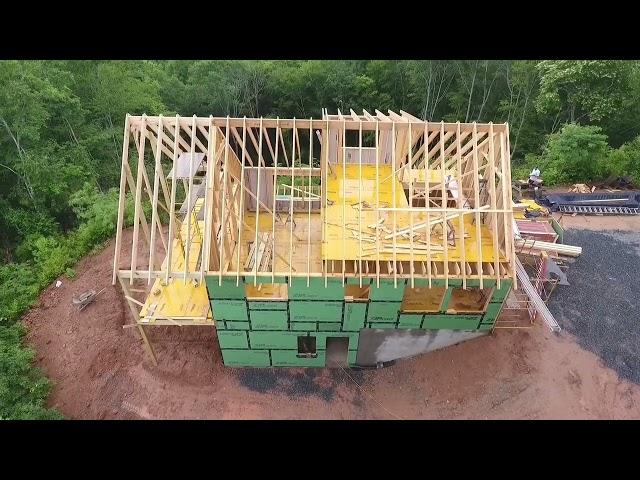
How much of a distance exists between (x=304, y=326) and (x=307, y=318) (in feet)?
1.19

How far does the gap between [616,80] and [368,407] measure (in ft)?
68.8

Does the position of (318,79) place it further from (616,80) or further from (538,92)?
(616,80)

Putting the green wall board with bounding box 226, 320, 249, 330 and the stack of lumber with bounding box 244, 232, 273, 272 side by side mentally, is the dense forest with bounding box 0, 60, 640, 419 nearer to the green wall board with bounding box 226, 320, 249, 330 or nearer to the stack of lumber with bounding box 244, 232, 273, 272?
the green wall board with bounding box 226, 320, 249, 330

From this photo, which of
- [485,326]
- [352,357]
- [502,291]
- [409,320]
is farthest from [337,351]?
[502,291]

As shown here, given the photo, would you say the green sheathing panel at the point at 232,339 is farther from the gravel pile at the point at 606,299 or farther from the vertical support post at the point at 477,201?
the gravel pile at the point at 606,299

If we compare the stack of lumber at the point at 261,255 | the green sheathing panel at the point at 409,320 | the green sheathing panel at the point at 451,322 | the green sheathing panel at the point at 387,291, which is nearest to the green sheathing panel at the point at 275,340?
the stack of lumber at the point at 261,255

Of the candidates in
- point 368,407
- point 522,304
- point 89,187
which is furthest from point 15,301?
point 522,304

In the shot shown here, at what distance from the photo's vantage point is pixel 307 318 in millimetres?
12422

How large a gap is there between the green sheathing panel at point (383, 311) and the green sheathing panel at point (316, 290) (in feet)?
3.48

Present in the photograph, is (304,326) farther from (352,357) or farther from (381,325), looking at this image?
(381,325)

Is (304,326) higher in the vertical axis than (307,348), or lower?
higher

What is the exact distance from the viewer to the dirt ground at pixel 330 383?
12.5 metres

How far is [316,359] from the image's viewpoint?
44.5 ft

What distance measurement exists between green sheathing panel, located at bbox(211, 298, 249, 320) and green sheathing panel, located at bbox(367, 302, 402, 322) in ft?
12.2
